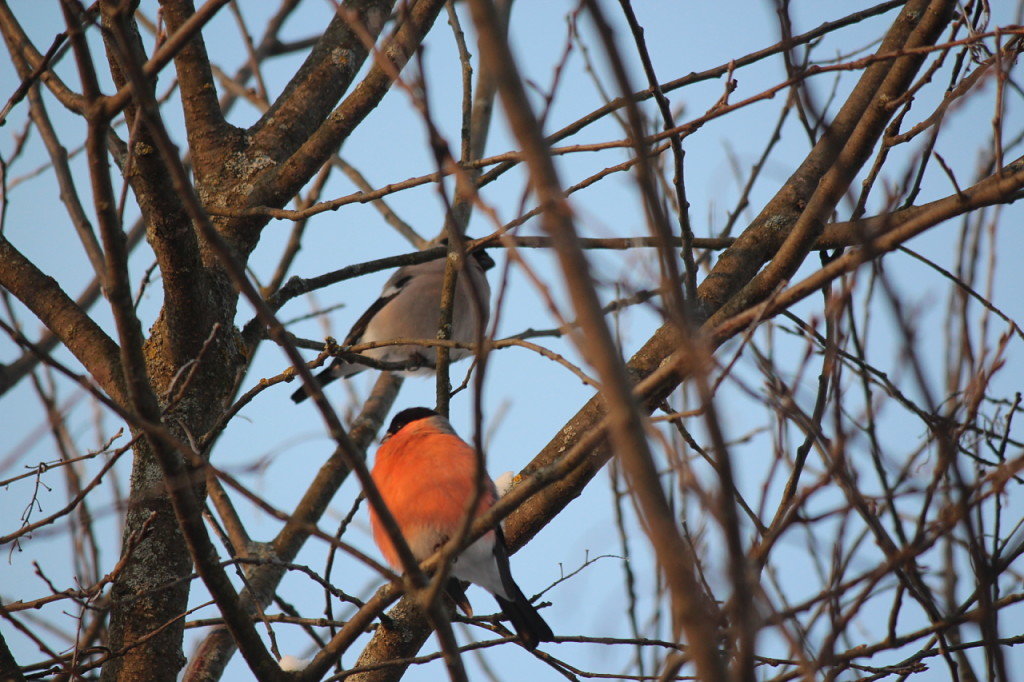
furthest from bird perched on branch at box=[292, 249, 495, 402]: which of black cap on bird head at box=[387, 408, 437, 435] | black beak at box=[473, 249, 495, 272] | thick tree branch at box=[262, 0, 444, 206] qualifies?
thick tree branch at box=[262, 0, 444, 206]

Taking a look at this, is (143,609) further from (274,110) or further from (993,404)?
(993,404)

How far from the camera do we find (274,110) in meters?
2.89

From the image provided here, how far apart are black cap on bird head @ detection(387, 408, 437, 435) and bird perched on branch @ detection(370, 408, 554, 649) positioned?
31mm

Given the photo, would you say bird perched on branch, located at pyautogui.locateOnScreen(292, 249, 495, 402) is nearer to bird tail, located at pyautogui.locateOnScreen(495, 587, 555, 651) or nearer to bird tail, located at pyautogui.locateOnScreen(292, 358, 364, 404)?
bird tail, located at pyautogui.locateOnScreen(292, 358, 364, 404)

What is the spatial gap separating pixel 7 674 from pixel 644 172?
72.0 inches

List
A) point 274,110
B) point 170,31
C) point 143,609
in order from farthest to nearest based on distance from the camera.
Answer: point 274,110
point 170,31
point 143,609

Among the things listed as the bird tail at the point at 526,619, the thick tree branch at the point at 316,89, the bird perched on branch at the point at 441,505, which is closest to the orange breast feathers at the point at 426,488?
the bird perched on branch at the point at 441,505

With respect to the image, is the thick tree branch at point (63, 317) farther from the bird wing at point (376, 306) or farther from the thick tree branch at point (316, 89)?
the bird wing at point (376, 306)

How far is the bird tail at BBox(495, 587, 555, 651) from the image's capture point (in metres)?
2.42

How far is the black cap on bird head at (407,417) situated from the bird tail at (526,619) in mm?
853

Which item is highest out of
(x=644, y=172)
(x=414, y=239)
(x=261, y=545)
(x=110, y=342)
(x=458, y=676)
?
(x=414, y=239)

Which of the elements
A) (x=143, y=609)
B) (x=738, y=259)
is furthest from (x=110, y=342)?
(x=738, y=259)

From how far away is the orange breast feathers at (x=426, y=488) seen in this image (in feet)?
9.29

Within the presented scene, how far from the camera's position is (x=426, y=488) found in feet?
9.38
